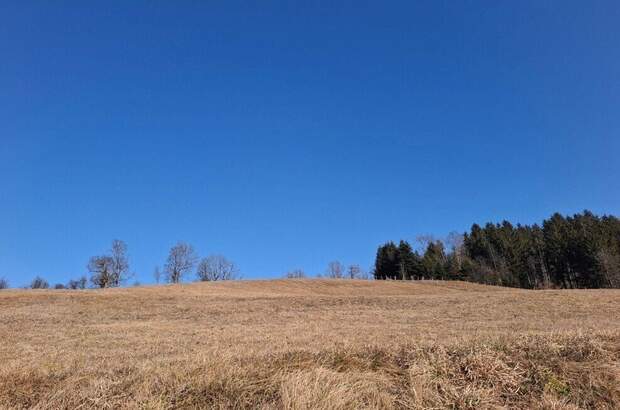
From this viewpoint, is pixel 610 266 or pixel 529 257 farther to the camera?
pixel 529 257

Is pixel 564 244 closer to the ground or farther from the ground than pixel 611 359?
farther from the ground

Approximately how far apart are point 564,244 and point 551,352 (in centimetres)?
9699

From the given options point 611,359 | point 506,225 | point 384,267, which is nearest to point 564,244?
point 506,225

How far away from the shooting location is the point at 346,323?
25.4 metres

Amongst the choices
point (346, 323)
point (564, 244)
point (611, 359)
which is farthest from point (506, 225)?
point (611, 359)

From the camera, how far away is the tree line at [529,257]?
278 feet

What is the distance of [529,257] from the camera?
97875mm

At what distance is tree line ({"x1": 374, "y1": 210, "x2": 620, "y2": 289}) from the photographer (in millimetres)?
84750

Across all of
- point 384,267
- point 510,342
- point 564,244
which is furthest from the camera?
point 384,267

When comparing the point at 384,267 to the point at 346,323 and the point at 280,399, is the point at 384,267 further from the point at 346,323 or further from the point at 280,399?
the point at 280,399

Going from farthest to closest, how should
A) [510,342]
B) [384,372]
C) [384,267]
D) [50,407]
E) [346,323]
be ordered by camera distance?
[384,267] → [346,323] → [510,342] → [384,372] → [50,407]

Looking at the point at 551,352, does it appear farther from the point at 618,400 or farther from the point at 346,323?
the point at 346,323

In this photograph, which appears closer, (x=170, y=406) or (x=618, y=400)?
(x=170, y=406)

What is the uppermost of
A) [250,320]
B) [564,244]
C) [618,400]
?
[564,244]
